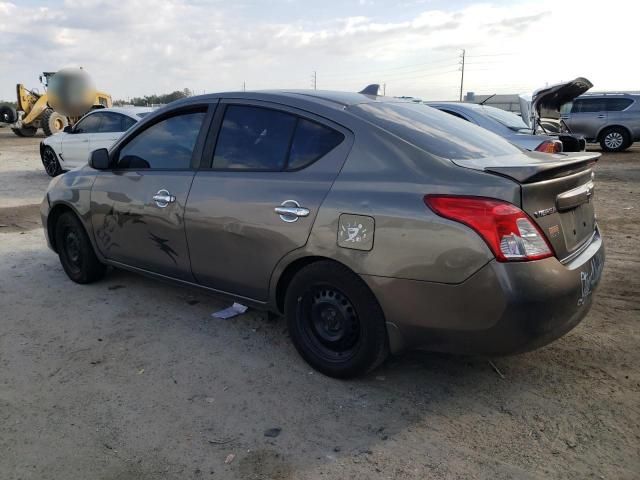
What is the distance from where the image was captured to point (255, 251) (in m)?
3.33

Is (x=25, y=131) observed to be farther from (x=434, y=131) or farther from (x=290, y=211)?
(x=434, y=131)

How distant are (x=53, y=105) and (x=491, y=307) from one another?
26307 mm

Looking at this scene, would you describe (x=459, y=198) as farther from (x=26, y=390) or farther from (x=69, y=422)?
(x=26, y=390)

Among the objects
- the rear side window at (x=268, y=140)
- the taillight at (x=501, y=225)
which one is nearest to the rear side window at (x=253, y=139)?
the rear side window at (x=268, y=140)

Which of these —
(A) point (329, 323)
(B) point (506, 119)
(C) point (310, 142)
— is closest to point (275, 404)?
(A) point (329, 323)

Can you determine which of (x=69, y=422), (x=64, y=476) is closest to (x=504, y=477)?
(x=64, y=476)

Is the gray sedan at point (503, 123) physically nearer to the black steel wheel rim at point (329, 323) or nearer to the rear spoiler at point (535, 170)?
the rear spoiler at point (535, 170)

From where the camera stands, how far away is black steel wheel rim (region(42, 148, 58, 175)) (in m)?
11.8

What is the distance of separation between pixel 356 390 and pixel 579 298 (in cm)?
130

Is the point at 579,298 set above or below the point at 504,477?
above

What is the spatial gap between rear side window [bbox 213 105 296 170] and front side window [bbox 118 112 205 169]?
29 cm

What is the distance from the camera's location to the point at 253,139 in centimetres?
347

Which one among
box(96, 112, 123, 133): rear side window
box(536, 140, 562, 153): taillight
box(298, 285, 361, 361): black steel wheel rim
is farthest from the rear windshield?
box(96, 112, 123, 133): rear side window

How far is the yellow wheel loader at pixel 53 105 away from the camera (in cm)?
2198
